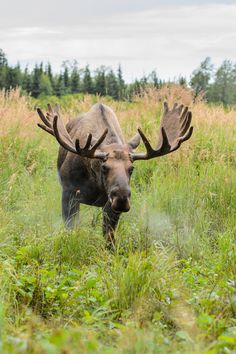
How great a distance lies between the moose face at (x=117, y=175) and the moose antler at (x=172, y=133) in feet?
0.67

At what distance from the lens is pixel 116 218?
302 inches

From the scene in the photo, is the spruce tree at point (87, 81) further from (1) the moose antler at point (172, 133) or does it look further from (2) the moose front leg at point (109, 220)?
(2) the moose front leg at point (109, 220)

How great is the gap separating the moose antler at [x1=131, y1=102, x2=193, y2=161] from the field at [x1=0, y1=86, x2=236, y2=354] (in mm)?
854

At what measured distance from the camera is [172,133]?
824 cm

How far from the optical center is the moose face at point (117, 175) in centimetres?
671

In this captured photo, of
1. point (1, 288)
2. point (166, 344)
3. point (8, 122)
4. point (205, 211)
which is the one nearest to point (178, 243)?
point (205, 211)

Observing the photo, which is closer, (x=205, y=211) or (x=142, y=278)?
(x=142, y=278)

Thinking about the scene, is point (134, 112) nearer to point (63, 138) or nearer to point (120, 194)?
point (63, 138)

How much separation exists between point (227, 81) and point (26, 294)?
237ft

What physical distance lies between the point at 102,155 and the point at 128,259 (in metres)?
1.70

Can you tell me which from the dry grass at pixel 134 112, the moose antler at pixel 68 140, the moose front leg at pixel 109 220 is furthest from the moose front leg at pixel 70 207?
the dry grass at pixel 134 112

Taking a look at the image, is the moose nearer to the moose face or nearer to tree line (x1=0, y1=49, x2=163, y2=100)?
the moose face

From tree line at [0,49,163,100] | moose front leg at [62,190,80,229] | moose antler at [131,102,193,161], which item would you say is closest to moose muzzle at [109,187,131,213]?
moose antler at [131,102,193,161]

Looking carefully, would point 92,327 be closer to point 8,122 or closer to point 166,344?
point 166,344
